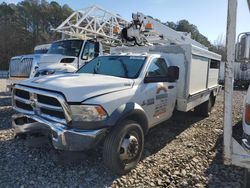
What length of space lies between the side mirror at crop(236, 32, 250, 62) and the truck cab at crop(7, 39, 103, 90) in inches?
248

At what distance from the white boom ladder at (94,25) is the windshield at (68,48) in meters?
2.41

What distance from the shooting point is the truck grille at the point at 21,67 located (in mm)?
8969

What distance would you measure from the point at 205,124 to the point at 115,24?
320 inches

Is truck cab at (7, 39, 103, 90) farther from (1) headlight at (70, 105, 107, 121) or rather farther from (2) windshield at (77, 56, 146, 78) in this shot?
(1) headlight at (70, 105, 107, 121)

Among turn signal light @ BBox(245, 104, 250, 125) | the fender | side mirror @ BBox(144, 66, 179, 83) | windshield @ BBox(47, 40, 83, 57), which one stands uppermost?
windshield @ BBox(47, 40, 83, 57)

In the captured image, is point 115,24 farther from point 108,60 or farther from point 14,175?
point 14,175

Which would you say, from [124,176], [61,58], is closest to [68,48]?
[61,58]

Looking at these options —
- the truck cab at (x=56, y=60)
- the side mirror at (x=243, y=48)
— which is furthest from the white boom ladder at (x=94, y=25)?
the side mirror at (x=243, y=48)

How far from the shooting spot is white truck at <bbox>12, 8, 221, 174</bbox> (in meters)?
3.44

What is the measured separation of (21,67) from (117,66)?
18.4 ft

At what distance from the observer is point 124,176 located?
3781 millimetres

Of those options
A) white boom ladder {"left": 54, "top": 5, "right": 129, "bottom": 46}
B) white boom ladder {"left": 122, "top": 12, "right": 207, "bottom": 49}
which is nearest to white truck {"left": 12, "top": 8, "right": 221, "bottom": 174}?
white boom ladder {"left": 122, "top": 12, "right": 207, "bottom": 49}

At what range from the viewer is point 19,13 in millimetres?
45125

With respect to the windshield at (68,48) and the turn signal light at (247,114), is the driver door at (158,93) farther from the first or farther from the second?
the windshield at (68,48)
